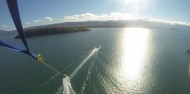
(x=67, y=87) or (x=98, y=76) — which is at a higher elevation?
(x=67, y=87)

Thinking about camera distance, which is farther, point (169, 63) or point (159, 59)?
point (159, 59)

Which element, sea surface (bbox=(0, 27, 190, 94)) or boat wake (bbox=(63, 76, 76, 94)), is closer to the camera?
boat wake (bbox=(63, 76, 76, 94))

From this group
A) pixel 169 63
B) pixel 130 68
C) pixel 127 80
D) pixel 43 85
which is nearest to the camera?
pixel 43 85

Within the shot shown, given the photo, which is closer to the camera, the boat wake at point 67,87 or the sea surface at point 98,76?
the boat wake at point 67,87

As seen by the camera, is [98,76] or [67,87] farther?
[98,76]

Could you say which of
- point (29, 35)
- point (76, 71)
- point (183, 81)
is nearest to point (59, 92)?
point (76, 71)

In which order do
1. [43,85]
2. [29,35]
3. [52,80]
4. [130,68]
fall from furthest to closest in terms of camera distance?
[29,35]
[130,68]
[52,80]
[43,85]

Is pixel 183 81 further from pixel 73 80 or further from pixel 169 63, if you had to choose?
pixel 73 80

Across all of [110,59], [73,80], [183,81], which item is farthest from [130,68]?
[73,80]

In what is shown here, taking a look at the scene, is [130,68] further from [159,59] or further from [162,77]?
[159,59]
